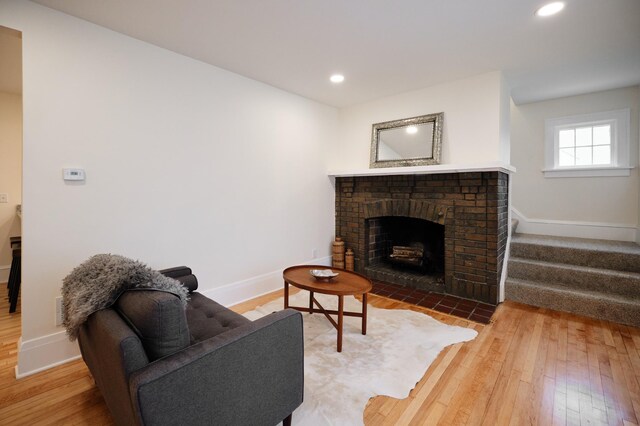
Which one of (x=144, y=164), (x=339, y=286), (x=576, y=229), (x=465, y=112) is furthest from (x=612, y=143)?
(x=144, y=164)

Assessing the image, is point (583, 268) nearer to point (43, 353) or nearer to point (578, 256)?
point (578, 256)

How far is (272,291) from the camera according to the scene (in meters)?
3.56

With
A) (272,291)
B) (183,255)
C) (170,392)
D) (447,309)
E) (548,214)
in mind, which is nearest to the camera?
(170,392)

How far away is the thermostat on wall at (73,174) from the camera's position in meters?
2.12

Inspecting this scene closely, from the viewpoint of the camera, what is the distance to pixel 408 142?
12.1 ft

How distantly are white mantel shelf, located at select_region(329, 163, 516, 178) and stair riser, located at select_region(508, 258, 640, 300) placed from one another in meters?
1.14

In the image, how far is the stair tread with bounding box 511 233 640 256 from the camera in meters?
3.18

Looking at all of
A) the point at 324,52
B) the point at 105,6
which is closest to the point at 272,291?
the point at 324,52

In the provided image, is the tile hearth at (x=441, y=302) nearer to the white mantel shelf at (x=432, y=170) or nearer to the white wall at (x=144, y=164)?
the white wall at (x=144, y=164)

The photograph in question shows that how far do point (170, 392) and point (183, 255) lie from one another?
1916mm

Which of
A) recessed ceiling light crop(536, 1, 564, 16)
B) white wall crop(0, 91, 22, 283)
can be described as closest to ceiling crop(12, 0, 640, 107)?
recessed ceiling light crop(536, 1, 564, 16)

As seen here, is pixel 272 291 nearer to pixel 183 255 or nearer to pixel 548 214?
pixel 183 255

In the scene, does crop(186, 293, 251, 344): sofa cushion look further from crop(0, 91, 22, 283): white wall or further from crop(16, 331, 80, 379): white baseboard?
crop(0, 91, 22, 283): white wall

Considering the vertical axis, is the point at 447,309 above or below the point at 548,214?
below
